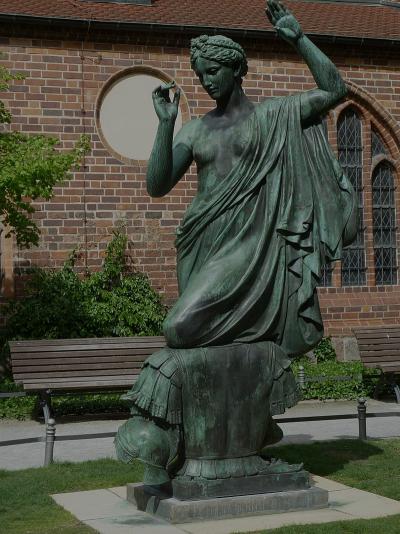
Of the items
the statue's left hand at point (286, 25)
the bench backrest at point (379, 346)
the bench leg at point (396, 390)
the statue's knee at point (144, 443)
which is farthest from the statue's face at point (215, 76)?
the bench backrest at point (379, 346)

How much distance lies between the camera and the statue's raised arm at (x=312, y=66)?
20.8 ft

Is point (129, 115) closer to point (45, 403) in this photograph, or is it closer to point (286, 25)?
point (45, 403)

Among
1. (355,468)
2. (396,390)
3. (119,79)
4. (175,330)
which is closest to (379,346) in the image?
(396,390)

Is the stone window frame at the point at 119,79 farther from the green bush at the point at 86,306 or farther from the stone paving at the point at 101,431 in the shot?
the stone paving at the point at 101,431

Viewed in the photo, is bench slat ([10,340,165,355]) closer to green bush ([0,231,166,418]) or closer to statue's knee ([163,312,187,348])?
green bush ([0,231,166,418])

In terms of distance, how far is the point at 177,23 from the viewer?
16656 mm

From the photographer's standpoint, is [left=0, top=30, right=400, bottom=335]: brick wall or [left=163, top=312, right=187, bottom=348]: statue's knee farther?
[left=0, top=30, right=400, bottom=335]: brick wall

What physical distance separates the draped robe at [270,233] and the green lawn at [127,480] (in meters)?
1.26

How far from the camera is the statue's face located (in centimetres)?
638

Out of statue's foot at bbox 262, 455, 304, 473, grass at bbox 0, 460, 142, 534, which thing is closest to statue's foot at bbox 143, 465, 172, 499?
grass at bbox 0, 460, 142, 534

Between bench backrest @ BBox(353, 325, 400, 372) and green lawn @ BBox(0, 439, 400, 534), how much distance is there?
13.3ft

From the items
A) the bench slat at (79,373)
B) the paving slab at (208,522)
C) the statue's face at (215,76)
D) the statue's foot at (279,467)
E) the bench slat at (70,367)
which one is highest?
the statue's face at (215,76)

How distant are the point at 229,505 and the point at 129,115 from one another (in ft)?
38.1

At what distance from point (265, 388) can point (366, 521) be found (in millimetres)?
1019
